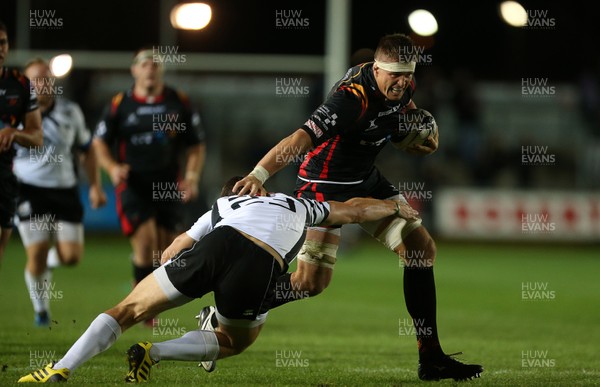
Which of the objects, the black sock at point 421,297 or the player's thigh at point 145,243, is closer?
the black sock at point 421,297

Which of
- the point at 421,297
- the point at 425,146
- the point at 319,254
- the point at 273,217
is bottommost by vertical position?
the point at 421,297

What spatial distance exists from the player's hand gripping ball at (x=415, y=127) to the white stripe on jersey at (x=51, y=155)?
4.52 m

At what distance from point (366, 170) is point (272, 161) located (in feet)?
4.55

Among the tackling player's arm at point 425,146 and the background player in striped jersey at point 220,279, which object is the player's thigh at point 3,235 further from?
the tackling player's arm at point 425,146

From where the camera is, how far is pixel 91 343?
616 cm

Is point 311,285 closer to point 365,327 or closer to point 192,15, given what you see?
point 365,327

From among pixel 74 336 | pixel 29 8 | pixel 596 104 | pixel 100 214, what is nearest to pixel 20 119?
pixel 74 336

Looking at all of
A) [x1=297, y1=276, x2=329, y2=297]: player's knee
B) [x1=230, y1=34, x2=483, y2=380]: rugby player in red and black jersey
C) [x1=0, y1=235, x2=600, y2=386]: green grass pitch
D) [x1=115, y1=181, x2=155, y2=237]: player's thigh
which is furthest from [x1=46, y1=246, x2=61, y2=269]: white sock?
[x1=297, y1=276, x2=329, y2=297]: player's knee

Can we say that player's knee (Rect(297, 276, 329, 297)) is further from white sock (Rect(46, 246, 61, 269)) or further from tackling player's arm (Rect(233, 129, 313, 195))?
white sock (Rect(46, 246, 61, 269))

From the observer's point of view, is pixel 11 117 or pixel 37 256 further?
pixel 37 256

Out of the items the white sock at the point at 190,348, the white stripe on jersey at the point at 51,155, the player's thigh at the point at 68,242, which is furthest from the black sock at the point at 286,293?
the white stripe on jersey at the point at 51,155

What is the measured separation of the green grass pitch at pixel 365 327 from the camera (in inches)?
291

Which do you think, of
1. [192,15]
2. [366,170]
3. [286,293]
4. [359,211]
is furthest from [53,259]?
[192,15]

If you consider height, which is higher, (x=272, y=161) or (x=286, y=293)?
(x=272, y=161)
